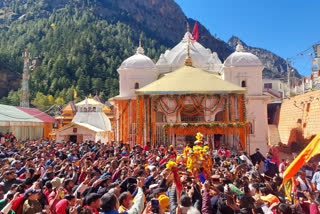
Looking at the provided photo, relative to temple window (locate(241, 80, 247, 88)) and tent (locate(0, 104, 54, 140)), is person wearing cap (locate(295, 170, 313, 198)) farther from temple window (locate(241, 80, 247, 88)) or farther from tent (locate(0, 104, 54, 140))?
tent (locate(0, 104, 54, 140))

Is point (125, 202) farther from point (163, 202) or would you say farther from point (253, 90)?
point (253, 90)

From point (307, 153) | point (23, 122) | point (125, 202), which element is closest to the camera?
point (125, 202)

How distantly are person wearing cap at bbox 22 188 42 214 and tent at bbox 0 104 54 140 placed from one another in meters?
27.2

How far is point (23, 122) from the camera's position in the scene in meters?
33.2

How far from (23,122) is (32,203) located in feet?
101

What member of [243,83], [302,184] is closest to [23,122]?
[243,83]

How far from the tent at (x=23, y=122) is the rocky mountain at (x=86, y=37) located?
3466cm

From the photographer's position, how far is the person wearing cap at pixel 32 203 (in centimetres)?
504

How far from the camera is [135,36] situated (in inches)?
4660

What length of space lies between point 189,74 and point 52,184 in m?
18.8

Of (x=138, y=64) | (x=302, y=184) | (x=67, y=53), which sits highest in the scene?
(x=67, y=53)

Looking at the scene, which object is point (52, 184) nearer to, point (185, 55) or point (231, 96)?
point (231, 96)

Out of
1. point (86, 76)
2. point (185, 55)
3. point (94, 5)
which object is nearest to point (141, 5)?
Answer: point (94, 5)

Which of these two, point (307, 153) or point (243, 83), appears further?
point (243, 83)
